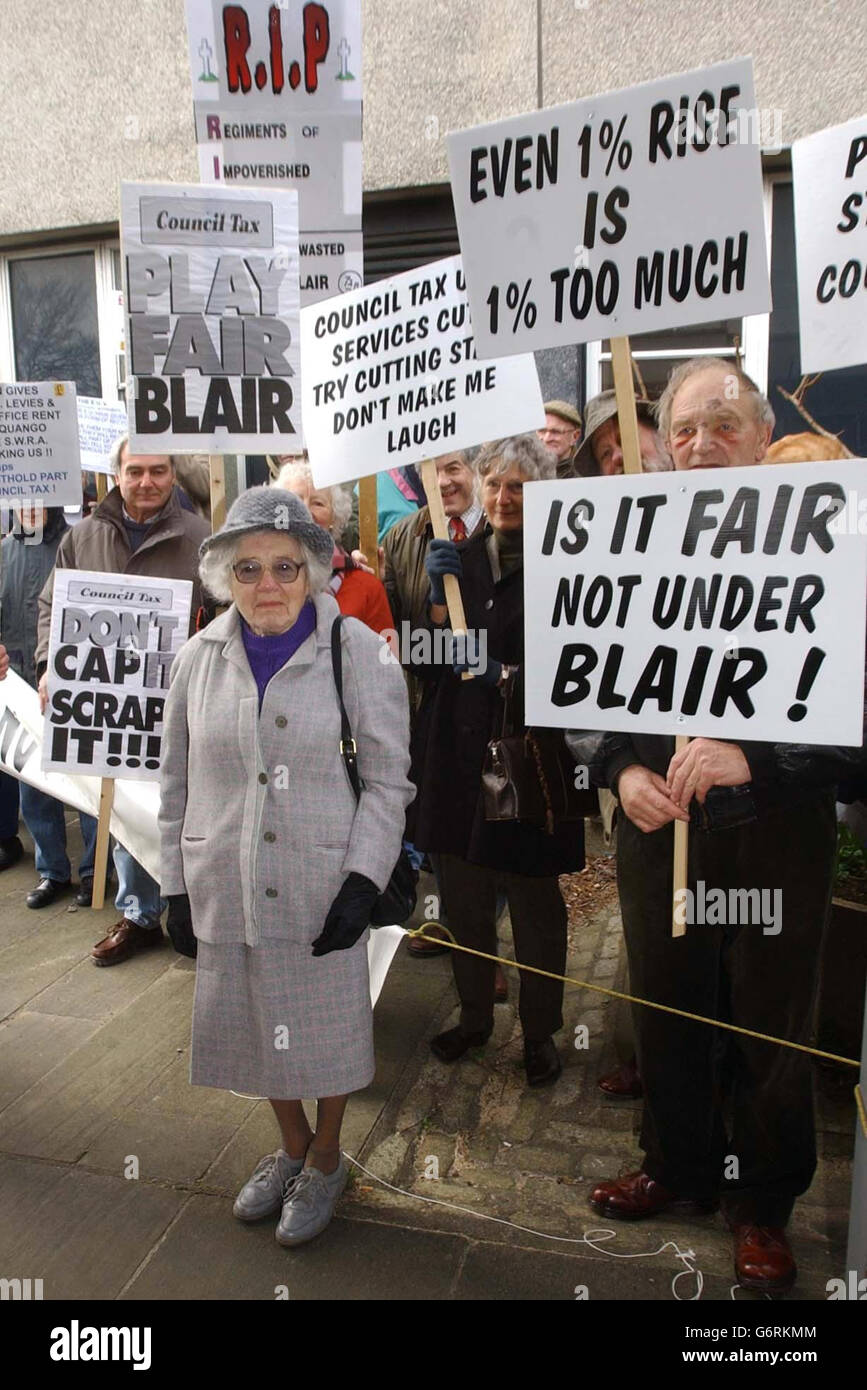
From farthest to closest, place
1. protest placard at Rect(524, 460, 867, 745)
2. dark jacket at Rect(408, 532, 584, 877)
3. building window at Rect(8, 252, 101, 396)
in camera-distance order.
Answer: building window at Rect(8, 252, 101, 396)
dark jacket at Rect(408, 532, 584, 877)
protest placard at Rect(524, 460, 867, 745)

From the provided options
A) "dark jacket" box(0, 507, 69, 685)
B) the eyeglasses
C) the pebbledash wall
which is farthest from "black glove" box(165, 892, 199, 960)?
the pebbledash wall

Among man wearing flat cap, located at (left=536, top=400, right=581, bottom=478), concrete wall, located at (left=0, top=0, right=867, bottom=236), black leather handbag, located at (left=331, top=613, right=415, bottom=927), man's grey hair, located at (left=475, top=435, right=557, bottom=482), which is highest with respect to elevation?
concrete wall, located at (left=0, top=0, right=867, bottom=236)

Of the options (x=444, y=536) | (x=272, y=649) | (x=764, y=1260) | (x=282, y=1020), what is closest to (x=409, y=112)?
(x=444, y=536)

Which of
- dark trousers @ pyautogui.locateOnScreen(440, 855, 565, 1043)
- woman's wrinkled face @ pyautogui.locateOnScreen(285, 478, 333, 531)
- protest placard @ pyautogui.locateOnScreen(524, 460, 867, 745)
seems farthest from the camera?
woman's wrinkled face @ pyautogui.locateOnScreen(285, 478, 333, 531)

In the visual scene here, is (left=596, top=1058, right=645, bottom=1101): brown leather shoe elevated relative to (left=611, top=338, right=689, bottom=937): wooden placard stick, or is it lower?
lower

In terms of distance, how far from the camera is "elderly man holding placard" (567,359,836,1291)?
244cm

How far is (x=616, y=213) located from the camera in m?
2.42

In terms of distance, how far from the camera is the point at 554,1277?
260 cm

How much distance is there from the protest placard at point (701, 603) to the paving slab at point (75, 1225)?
1.79m

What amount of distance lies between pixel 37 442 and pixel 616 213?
2.90 m

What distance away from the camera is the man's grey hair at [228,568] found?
2.61m

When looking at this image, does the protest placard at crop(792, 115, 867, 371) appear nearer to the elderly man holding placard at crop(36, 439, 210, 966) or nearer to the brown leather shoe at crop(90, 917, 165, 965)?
the elderly man holding placard at crop(36, 439, 210, 966)

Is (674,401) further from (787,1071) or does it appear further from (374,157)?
(374,157)

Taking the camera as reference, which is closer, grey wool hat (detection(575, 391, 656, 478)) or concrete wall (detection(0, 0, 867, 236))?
grey wool hat (detection(575, 391, 656, 478))
